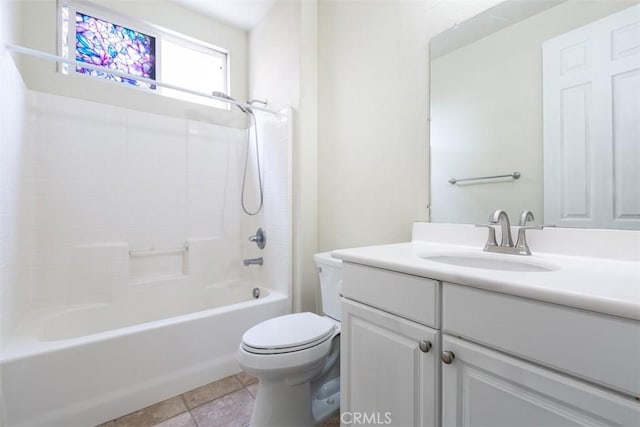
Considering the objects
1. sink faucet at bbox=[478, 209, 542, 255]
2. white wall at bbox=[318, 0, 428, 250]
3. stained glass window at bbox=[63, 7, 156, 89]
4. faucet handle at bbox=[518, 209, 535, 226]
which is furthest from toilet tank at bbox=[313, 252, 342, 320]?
stained glass window at bbox=[63, 7, 156, 89]

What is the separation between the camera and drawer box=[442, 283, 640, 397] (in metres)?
0.47

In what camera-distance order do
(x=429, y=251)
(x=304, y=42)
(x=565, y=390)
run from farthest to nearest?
1. (x=304, y=42)
2. (x=429, y=251)
3. (x=565, y=390)

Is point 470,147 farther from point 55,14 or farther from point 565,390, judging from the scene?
point 55,14

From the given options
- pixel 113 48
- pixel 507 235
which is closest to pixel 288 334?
pixel 507 235

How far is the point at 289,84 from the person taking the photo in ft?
6.53

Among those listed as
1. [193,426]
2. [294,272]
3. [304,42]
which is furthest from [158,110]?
A: [193,426]

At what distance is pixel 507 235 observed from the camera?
999 millimetres

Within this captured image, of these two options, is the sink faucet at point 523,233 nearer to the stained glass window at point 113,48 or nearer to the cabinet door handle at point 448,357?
the cabinet door handle at point 448,357

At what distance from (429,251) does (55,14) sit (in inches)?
104

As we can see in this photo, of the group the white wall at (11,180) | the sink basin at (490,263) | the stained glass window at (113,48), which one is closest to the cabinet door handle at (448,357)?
the sink basin at (490,263)

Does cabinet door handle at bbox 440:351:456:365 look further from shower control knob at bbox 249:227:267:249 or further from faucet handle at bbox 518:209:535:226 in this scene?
shower control knob at bbox 249:227:267:249

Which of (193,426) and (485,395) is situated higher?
(485,395)

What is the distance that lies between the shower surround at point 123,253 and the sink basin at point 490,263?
111 cm

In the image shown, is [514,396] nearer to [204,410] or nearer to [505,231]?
[505,231]
